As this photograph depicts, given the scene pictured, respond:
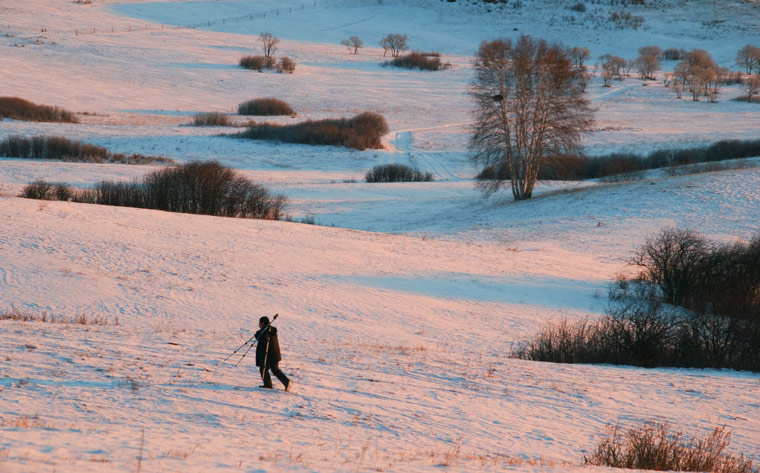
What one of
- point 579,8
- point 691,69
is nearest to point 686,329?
point 691,69

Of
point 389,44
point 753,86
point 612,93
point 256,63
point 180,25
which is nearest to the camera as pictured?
point 753,86

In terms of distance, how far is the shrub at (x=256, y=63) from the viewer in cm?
9050

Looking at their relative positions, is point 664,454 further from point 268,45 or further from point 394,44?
point 394,44

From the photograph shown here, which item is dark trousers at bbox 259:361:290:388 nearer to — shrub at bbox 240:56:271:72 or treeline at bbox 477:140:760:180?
treeline at bbox 477:140:760:180

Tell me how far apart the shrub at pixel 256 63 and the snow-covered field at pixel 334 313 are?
3313 centimetres

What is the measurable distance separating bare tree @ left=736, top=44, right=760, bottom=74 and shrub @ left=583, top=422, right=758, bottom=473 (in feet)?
363

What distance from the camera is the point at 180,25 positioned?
120438 mm

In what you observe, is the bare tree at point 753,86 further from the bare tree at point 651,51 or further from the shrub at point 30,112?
the shrub at point 30,112

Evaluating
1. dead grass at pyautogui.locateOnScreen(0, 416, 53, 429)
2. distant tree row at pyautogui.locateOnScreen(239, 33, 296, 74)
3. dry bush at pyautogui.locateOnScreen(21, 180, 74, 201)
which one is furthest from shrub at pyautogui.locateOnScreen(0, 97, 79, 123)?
dead grass at pyautogui.locateOnScreen(0, 416, 53, 429)

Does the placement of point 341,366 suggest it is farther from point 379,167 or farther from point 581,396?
point 379,167

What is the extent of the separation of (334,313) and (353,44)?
102m

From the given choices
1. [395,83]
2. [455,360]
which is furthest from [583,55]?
[455,360]

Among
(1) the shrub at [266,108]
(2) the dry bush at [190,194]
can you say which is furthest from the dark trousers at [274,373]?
(1) the shrub at [266,108]

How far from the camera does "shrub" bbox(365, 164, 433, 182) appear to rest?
4812cm
